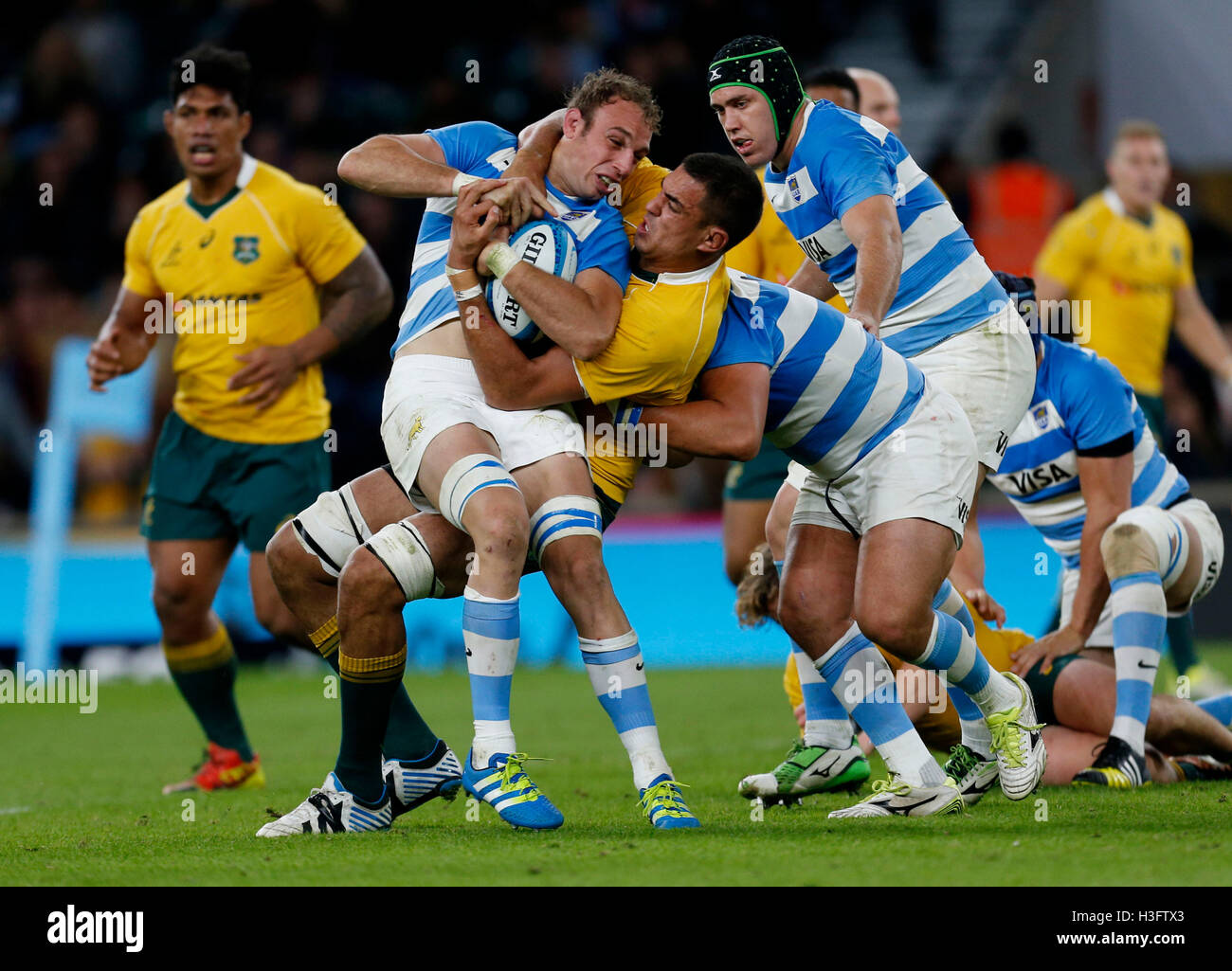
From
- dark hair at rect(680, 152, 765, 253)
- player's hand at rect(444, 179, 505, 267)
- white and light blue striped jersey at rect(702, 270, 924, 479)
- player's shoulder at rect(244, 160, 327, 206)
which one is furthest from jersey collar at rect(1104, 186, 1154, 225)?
player's hand at rect(444, 179, 505, 267)

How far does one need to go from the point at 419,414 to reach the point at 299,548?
58 centimetres

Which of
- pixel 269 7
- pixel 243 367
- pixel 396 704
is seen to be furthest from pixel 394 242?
pixel 396 704

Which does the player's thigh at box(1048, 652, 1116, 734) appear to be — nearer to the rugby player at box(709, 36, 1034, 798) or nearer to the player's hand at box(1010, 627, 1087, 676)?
the player's hand at box(1010, 627, 1087, 676)

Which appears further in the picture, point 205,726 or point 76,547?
point 76,547

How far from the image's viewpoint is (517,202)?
4672mm

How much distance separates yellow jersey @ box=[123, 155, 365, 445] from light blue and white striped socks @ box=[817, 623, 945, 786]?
2.97 meters

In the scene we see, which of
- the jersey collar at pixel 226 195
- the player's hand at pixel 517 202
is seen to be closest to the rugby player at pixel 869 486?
the player's hand at pixel 517 202

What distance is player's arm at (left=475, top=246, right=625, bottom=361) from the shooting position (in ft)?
14.8

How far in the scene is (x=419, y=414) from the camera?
474cm

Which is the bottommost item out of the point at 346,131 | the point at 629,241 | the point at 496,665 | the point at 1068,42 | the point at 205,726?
the point at 205,726

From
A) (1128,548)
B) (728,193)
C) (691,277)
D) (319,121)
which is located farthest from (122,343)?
(319,121)

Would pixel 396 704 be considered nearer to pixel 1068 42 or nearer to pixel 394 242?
pixel 394 242

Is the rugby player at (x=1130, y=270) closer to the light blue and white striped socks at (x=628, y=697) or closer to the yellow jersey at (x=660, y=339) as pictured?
the yellow jersey at (x=660, y=339)

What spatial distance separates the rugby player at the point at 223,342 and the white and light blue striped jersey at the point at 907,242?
87.6 inches
